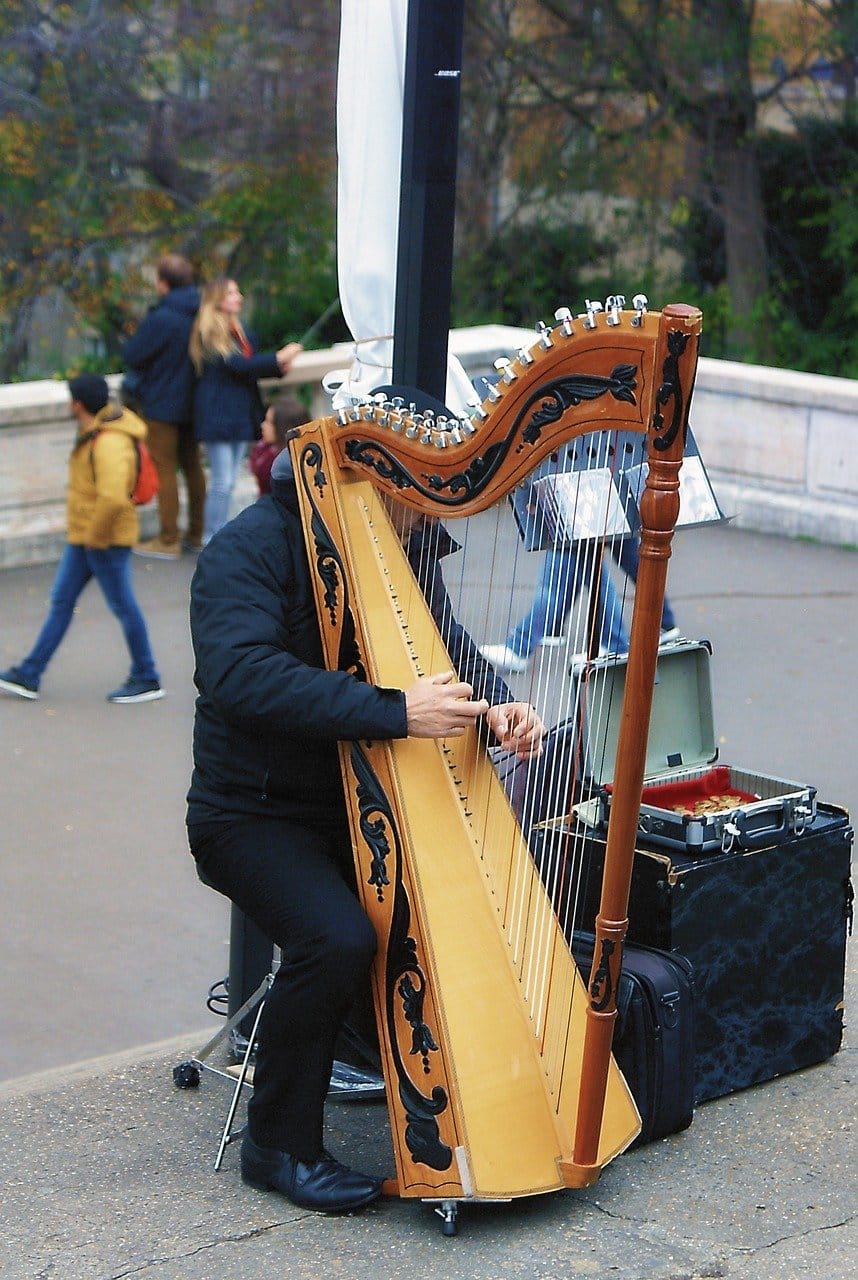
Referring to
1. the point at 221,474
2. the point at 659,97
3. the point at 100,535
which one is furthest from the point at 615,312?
the point at 659,97

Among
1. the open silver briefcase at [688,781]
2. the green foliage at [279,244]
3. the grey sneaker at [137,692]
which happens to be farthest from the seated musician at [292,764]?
the green foliage at [279,244]

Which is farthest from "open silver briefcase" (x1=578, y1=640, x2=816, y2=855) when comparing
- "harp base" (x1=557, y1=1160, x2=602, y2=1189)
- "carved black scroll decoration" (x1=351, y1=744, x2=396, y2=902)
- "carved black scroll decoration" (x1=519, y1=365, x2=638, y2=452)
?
"carved black scroll decoration" (x1=519, y1=365, x2=638, y2=452)

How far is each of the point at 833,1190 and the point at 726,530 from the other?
24.3 feet

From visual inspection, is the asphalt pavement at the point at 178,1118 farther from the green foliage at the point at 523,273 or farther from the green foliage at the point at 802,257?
the green foliage at the point at 523,273

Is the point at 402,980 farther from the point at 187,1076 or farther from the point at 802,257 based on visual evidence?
the point at 802,257

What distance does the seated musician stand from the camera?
366cm

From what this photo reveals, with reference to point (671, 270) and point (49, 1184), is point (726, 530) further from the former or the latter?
point (671, 270)

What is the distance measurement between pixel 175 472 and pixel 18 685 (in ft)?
8.14

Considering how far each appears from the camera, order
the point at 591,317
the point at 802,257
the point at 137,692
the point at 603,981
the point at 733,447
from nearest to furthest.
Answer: the point at 591,317 → the point at 603,981 → the point at 137,692 → the point at 733,447 → the point at 802,257

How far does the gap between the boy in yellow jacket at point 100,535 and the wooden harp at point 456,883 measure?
3.67 m

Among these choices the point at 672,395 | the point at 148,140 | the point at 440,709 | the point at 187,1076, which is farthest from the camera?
the point at 148,140

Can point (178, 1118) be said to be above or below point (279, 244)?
below

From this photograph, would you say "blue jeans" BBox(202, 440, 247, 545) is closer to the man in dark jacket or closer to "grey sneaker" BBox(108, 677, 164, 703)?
the man in dark jacket

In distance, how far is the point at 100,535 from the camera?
7535 mm
